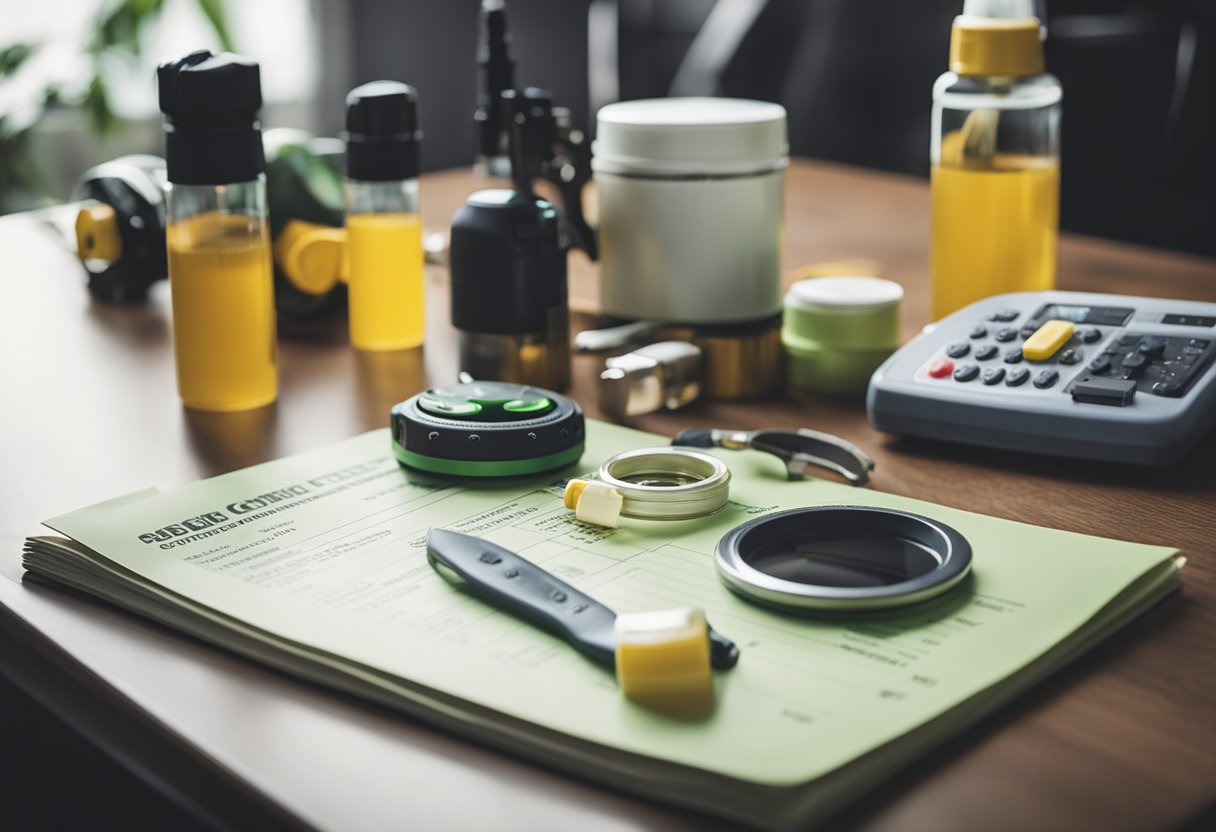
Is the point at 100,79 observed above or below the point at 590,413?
above

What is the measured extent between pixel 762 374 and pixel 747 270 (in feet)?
0.23

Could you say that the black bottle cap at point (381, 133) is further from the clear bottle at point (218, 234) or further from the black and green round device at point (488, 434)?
the black and green round device at point (488, 434)

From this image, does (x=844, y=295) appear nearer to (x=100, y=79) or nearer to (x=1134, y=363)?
(x=1134, y=363)

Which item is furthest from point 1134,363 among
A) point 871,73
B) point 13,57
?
point 871,73

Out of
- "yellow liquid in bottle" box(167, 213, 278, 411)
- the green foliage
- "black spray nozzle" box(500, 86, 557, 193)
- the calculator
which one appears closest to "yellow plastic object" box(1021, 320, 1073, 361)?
the calculator

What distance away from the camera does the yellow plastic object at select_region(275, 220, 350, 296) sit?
3.28 ft

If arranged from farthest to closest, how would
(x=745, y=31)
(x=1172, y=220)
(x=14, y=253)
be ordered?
(x=745, y=31), (x=1172, y=220), (x=14, y=253)

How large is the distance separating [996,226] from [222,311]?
0.52 m

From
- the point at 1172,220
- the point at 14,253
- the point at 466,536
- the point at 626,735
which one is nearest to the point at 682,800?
the point at 626,735

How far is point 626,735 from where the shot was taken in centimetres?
43

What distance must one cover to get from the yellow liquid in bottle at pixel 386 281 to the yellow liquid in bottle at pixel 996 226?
0.38m

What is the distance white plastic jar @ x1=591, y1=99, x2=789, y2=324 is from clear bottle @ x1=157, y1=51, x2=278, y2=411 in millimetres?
237

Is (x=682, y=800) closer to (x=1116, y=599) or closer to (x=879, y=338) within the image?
(x=1116, y=599)

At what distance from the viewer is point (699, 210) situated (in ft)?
2.81
